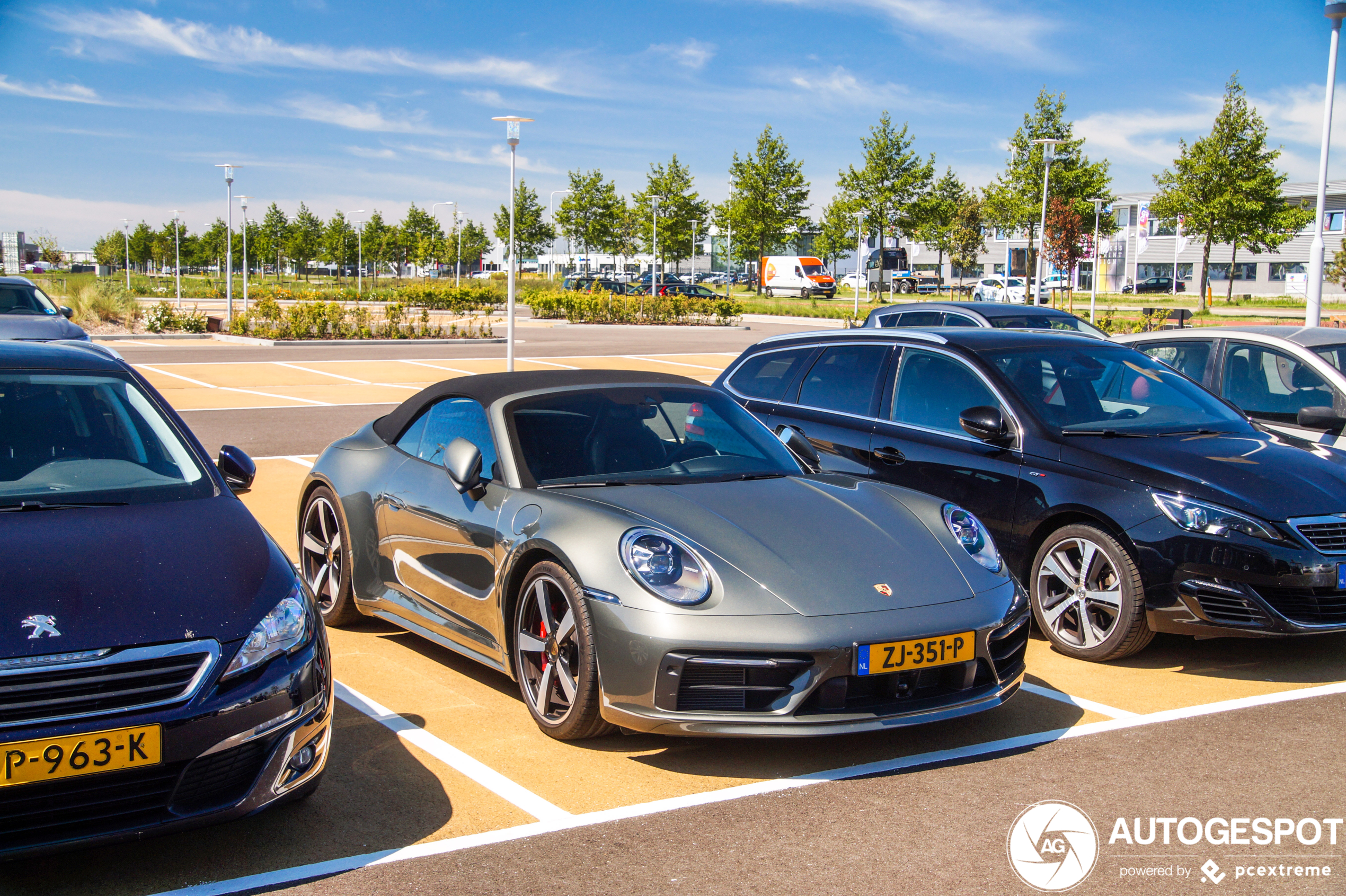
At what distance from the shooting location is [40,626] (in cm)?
293

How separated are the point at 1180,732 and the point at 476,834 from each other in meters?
2.72

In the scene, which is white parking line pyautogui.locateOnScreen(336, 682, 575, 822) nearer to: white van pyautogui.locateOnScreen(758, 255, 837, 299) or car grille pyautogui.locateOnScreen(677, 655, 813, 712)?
car grille pyautogui.locateOnScreen(677, 655, 813, 712)

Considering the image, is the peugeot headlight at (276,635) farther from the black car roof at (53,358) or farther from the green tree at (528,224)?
the green tree at (528,224)

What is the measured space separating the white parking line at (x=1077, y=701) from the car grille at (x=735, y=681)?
162 centimetres

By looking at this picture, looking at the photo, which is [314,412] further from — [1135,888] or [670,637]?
[1135,888]

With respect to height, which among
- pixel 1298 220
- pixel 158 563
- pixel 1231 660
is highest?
pixel 1298 220

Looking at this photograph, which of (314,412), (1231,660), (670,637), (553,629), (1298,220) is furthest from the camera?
(1298,220)

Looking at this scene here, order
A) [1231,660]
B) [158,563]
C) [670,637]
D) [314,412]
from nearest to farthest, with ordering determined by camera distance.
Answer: [158,563], [670,637], [1231,660], [314,412]

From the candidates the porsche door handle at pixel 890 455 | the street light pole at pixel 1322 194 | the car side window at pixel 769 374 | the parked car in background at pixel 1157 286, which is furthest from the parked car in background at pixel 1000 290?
the porsche door handle at pixel 890 455

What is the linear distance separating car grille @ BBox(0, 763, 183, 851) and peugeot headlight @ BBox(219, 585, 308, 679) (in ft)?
0.99

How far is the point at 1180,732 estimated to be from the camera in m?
4.43

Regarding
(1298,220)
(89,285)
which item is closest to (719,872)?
(89,285)

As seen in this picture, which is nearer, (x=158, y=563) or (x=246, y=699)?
(x=246, y=699)

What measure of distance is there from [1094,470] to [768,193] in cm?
6222
